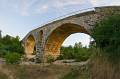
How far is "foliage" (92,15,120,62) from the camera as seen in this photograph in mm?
16812

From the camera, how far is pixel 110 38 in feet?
56.7

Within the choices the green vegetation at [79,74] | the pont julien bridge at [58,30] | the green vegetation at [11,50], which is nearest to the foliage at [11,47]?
the green vegetation at [11,50]

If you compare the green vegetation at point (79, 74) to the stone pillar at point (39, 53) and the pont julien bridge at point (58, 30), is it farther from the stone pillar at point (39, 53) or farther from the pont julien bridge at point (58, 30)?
the stone pillar at point (39, 53)

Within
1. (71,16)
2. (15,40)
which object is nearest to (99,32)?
(71,16)

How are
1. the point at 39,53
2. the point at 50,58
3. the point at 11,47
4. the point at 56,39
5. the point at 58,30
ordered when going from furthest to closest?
the point at 11,47
the point at 39,53
the point at 56,39
the point at 50,58
the point at 58,30

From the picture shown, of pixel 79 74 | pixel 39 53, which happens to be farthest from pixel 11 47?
pixel 79 74

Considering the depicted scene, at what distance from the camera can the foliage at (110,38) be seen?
662 inches

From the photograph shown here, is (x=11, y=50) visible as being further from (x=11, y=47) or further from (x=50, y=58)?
(x=50, y=58)

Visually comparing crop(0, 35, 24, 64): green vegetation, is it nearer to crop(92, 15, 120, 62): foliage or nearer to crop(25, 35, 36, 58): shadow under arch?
crop(25, 35, 36, 58): shadow under arch

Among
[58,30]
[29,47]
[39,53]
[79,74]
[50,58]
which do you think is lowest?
[79,74]

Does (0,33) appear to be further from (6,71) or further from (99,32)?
(99,32)

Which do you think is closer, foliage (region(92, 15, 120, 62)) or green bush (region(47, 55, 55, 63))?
foliage (region(92, 15, 120, 62))

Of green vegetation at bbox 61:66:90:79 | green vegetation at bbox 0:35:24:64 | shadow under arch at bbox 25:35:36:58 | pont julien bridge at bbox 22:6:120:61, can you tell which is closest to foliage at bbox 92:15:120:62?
green vegetation at bbox 61:66:90:79

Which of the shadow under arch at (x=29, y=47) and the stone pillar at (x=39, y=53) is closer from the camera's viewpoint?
the stone pillar at (x=39, y=53)
